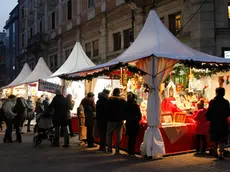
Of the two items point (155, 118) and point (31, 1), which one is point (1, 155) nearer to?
point (155, 118)

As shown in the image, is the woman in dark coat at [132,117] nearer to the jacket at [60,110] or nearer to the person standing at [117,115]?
the person standing at [117,115]

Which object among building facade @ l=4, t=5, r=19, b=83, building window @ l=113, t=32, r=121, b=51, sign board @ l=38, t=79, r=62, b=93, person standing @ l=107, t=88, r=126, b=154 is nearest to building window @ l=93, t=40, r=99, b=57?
building window @ l=113, t=32, r=121, b=51

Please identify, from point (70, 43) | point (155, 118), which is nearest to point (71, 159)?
point (155, 118)

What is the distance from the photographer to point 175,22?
1803 cm

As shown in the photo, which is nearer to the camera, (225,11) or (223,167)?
(223,167)

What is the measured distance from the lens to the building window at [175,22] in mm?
17703

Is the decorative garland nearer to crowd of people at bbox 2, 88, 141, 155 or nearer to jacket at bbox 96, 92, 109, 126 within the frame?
crowd of people at bbox 2, 88, 141, 155

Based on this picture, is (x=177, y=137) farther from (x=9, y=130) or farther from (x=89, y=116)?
(x=9, y=130)

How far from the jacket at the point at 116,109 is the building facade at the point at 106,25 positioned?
8.30m

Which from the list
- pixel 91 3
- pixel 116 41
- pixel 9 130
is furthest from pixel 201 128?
pixel 91 3

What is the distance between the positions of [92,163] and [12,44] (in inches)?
1740

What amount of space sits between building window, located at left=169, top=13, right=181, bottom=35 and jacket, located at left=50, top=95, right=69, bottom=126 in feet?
30.8

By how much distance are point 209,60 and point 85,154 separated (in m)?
4.22

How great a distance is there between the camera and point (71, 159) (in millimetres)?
8266
